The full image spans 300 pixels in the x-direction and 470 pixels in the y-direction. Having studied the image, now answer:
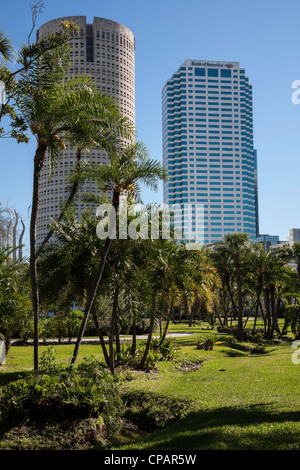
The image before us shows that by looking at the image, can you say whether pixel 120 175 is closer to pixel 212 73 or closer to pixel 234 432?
pixel 234 432

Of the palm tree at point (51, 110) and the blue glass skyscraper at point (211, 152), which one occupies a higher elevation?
the blue glass skyscraper at point (211, 152)

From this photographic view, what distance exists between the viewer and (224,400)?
11773mm

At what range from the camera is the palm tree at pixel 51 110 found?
12.5 metres

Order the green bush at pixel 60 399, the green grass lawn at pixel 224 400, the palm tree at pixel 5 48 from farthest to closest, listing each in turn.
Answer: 1. the palm tree at pixel 5 48
2. the green bush at pixel 60 399
3. the green grass lawn at pixel 224 400

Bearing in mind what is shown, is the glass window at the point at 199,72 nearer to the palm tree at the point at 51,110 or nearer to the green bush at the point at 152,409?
the palm tree at the point at 51,110

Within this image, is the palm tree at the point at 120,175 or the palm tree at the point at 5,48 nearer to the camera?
the palm tree at the point at 5,48

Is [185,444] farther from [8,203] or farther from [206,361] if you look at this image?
[8,203]

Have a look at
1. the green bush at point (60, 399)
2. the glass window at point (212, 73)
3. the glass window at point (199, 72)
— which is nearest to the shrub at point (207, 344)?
the green bush at point (60, 399)

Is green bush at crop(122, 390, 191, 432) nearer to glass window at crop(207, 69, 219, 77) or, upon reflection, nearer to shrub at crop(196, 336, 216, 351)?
shrub at crop(196, 336, 216, 351)

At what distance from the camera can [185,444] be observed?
7699 millimetres

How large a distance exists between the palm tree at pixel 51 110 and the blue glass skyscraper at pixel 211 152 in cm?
17730

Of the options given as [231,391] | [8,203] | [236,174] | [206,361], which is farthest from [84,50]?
[236,174]

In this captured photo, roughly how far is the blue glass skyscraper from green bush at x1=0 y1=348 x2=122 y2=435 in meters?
180
